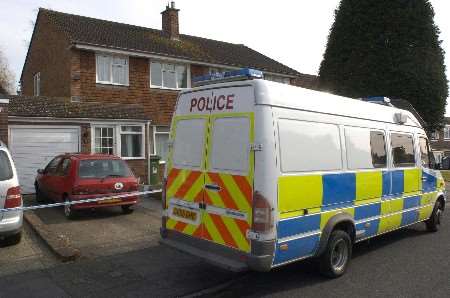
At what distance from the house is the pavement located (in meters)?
7.89

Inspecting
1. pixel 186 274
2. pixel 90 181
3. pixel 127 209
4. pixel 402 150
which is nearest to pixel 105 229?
pixel 90 181

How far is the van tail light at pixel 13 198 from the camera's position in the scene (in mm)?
7098

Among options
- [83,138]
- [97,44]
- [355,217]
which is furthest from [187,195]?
[97,44]

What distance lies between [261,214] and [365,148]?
105 inches

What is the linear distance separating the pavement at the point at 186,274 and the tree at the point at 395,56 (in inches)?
693

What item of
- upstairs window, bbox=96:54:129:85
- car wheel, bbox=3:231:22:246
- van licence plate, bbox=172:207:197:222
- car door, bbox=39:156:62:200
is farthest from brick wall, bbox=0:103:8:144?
van licence plate, bbox=172:207:197:222

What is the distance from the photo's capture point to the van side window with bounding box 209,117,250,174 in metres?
5.28

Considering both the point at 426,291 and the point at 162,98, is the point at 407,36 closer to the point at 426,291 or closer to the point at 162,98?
the point at 162,98

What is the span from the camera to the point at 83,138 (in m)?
15.8

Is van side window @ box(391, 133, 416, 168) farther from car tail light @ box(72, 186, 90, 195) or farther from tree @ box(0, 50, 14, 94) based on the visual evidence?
tree @ box(0, 50, 14, 94)

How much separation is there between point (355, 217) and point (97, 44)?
1416 cm

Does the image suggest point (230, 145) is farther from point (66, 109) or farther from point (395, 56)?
point (395, 56)

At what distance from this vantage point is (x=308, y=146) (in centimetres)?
571

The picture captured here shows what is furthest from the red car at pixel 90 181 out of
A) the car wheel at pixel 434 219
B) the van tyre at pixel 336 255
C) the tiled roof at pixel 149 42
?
the tiled roof at pixel 149 42
